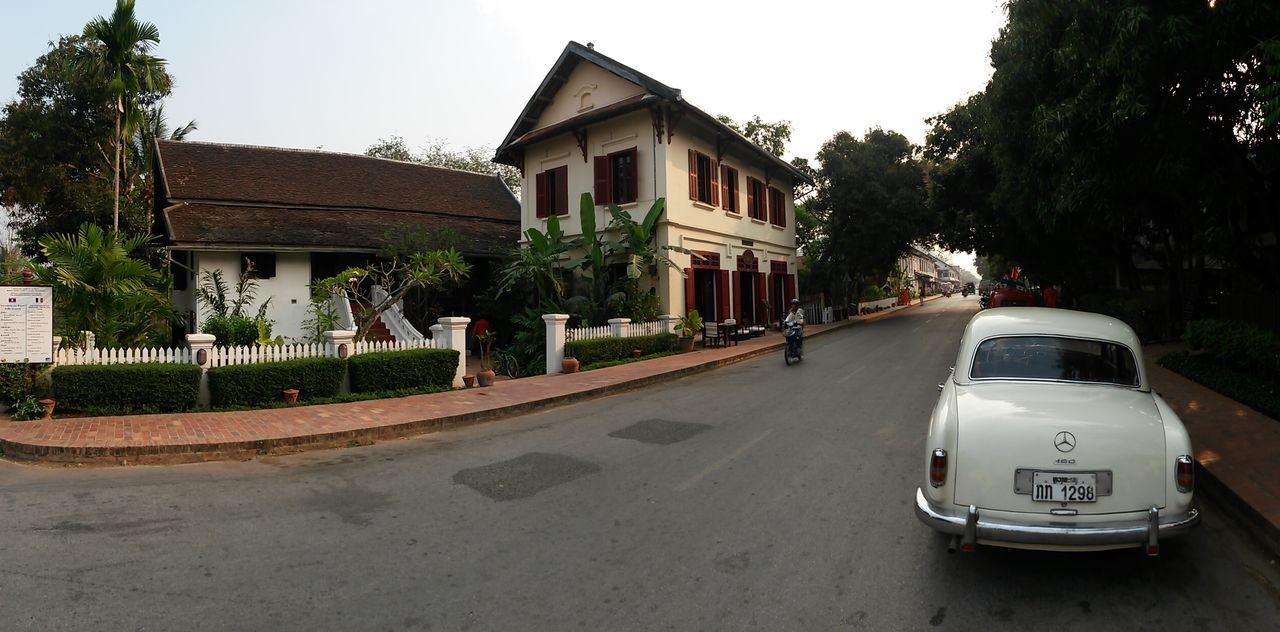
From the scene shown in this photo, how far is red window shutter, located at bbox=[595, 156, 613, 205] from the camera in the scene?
19.4 m

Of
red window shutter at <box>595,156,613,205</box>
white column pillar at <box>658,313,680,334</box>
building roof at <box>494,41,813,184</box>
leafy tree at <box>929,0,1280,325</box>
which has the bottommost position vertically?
white column pillar at <box>658,313,680,334</box>

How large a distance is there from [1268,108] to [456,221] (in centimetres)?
2235

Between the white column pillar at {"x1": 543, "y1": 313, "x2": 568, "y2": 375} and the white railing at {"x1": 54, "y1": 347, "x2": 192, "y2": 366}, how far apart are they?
679 cm

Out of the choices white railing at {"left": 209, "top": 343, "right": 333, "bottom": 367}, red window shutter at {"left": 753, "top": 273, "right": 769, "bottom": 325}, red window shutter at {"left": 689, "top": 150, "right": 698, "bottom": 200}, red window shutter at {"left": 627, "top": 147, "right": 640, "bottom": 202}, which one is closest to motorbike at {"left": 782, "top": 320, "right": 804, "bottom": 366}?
red window shutter at {"left": 689, "top": 150, "right": 698, "bottom": 200}

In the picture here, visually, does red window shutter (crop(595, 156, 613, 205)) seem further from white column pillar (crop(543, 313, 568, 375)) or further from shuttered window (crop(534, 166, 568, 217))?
white column pillar (crop(543, 313, 568, 375))

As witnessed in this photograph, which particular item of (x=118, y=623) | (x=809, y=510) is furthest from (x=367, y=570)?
(x=809, y=510)

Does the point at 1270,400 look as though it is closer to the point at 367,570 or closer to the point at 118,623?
the point at 367,570

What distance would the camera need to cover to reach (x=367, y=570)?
3955 millimetres

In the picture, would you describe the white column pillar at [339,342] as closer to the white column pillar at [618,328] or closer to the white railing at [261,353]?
the white railing at [261,353]

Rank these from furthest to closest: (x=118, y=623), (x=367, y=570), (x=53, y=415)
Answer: (x=53, y=415) → (x=367, y=570) → (x=118, y=623)

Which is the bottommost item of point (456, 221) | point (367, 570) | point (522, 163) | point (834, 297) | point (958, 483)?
point (367, 570)

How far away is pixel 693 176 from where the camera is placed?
19.6 meters

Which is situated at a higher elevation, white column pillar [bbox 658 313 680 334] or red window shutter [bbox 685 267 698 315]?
red window shutter [bbox 685 267 698 315]

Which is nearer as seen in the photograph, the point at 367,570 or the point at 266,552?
the point at 367,570
